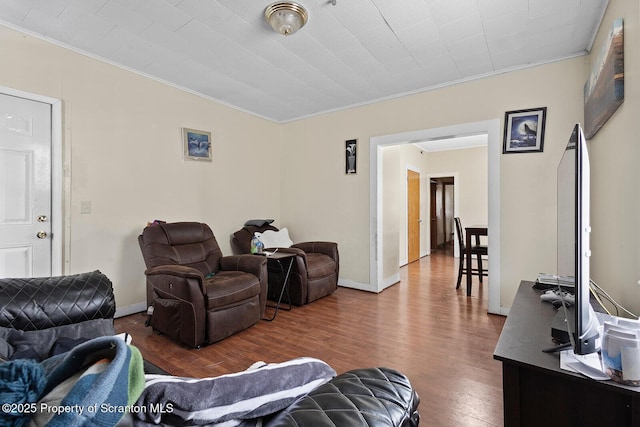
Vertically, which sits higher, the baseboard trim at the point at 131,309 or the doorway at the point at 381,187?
the doorway at the point at 381,187

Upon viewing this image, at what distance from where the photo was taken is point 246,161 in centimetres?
441

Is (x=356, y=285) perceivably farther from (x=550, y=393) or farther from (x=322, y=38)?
(x=550, y=393)

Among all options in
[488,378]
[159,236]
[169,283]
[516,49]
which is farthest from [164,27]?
[488,378]

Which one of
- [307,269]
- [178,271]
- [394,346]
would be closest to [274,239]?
[307,269]

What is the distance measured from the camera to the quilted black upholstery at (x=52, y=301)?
4.41ft

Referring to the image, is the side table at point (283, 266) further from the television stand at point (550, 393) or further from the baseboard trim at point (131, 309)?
the television stand at point (550, 393)

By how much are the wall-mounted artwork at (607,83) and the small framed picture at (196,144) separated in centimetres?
378

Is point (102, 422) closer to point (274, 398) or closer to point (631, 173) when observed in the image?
point (274, 398)

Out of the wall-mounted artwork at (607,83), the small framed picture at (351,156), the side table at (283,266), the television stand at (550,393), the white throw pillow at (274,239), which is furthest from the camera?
the small framed picture at (351,156)

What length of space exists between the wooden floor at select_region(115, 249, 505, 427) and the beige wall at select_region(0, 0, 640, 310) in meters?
0.63

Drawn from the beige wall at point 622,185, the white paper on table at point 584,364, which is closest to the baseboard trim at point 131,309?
the white paper on table at point 584,364

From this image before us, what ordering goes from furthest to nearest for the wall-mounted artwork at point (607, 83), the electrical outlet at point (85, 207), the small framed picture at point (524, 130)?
the small framed picture at point (524, 130)
the electrical outlet at point (85, 207)
the wall-mounted artwork at point (607, 83)

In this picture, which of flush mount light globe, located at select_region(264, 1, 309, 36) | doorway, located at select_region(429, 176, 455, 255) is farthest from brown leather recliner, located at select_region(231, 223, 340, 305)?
doorway, located at select_region(429, 176, 455, 255)

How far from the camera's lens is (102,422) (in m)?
0.44
